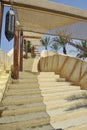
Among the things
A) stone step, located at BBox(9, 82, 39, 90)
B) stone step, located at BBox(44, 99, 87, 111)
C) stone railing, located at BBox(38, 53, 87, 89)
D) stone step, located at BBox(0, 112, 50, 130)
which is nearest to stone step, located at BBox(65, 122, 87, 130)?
stone step, located at BBox(0, 112, 50, 130)

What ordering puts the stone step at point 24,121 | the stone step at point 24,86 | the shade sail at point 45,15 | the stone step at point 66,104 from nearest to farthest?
the stone step at point 24,121 < the shade sail at point 45,15 < the stone step at point 66,104 < the stone step at point 24,86

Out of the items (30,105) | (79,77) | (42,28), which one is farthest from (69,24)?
(30,105)

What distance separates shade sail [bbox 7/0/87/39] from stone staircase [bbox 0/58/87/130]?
81.6 inches

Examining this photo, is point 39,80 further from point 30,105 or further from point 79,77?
point 30,105

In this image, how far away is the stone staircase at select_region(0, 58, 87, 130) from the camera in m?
5.90

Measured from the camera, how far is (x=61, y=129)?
562 centimetres

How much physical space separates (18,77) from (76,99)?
243 centimetres

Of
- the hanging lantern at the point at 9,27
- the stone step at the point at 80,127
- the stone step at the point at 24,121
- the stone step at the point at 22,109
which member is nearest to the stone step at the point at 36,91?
the stone step at the point at 22,109

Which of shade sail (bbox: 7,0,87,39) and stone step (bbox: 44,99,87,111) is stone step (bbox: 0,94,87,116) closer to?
stone step (bbox: 44,99,87,111)

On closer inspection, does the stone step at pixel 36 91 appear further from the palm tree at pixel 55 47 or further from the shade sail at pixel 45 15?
the palm tree at pixel 55 47

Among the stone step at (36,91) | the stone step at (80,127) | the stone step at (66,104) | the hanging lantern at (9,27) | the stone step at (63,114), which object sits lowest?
the stone step at (80,127)

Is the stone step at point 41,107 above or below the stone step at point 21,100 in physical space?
below

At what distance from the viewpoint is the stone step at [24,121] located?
5.64 metres

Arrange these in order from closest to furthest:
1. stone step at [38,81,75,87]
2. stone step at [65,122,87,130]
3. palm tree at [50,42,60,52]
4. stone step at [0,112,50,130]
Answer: stone step at [0,112,50,130], stone step at [65,122,87,130], stone step at [38,81,75,87], palm tree at [50,42,60,52]
